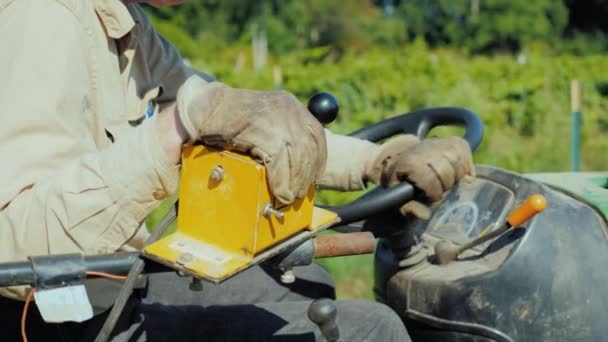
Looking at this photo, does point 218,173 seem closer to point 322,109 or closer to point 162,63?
point 322,109

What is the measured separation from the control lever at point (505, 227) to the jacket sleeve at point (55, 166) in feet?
2.40

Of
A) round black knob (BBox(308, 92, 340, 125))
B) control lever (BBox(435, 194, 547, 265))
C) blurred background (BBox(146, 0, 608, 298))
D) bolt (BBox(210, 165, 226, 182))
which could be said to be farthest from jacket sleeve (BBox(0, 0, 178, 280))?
blurred background (BBox(146, 0, 608, 298))

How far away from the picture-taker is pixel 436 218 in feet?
6.86

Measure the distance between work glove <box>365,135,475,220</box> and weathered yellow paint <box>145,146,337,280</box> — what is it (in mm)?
495

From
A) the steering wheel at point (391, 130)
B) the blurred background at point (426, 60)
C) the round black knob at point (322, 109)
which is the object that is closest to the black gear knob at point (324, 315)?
the steering wheel at point (391, 130)

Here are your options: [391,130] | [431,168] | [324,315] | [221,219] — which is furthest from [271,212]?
[391,130]

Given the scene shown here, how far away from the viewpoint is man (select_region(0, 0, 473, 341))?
1435mm

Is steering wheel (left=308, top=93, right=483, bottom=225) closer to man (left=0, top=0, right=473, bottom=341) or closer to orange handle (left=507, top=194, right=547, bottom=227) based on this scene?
man (left=0, top=0, right=473, bottom=341)

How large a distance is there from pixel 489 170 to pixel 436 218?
0.19 m

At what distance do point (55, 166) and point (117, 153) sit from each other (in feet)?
0.53

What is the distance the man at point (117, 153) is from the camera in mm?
1435

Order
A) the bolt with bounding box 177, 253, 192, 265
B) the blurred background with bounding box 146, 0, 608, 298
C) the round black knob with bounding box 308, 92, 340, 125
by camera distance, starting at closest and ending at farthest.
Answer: the bolt with bounding box 177, 253, 192, 265 → the round black knob with bounding box 308, 92, 340, 125 → the blurred background with bounding box 146, 0, 608, 298

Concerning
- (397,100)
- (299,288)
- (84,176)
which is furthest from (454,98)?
(84,176)

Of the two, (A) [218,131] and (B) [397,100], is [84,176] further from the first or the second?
(B) [397,100]
